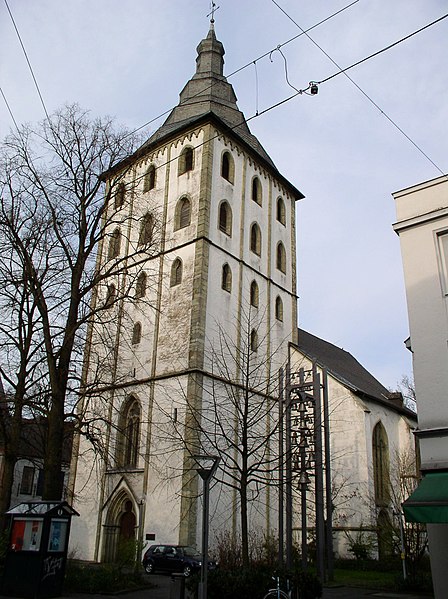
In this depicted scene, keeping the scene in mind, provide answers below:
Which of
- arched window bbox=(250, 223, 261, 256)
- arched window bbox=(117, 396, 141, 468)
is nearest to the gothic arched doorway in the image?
arched window bbox=(117, 396, 141, 468)

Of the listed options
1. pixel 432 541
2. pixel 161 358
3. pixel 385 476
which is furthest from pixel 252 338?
pixel 432 541

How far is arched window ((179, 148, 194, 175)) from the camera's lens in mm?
27734

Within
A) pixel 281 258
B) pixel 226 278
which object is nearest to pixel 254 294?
pixel 226 278

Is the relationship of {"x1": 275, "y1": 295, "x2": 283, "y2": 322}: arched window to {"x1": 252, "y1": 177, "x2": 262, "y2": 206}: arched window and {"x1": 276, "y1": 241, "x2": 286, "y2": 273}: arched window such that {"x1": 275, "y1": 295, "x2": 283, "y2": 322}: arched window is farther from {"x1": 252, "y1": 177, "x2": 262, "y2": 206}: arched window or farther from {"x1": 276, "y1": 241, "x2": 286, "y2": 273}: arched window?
{"x1": 252, "y1": 177, "x2": 262, "y2": 206}: arched window

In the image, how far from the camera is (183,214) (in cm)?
2686

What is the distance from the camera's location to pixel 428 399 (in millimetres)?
10938

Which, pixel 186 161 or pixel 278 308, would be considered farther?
pixel 278 308

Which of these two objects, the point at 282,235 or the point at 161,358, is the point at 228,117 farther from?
the point at 161,358

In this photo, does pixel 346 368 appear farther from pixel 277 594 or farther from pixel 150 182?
pixel 277 594

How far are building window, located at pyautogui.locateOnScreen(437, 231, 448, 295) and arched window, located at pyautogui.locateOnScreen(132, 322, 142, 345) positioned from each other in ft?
52.5

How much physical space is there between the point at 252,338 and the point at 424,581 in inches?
491

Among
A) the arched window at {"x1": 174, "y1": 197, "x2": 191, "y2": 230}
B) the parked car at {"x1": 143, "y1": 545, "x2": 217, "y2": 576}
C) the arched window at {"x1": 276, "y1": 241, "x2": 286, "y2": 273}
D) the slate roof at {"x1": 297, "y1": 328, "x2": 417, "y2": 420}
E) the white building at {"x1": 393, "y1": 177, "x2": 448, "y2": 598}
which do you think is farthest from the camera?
the arched window at {"x1": 276, "y1": 241, "x2": 286, "y2": 273}

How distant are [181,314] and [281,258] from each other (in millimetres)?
8410

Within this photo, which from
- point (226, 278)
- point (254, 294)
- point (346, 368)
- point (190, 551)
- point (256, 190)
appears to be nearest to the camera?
point (190, 551)
